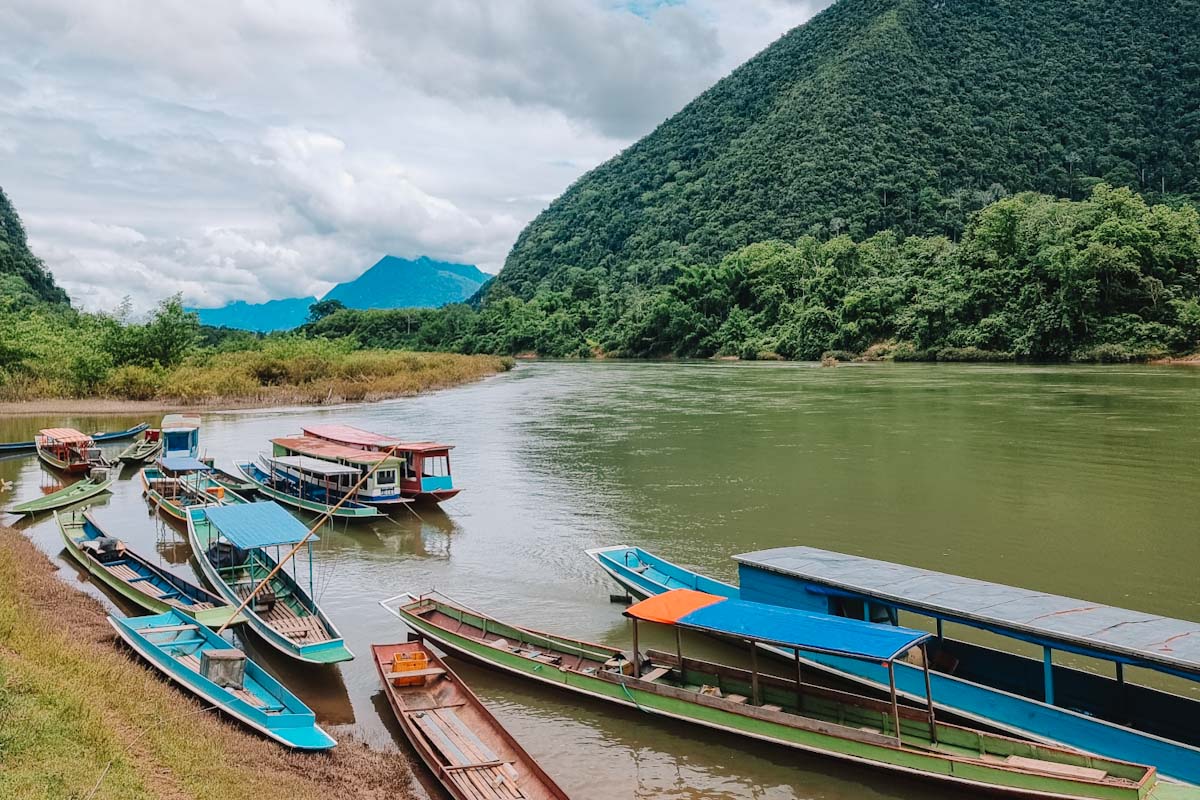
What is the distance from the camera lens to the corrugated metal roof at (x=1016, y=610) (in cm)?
881

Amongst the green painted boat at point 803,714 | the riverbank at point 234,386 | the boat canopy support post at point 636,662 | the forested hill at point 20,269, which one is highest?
the forested hill at point 20,269

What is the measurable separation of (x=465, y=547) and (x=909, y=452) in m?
17.3

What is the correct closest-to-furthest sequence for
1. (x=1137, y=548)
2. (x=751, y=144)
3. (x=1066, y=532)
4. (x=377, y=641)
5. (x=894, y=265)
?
(x=377, y=641) < (x=1137, y=548) < (x=1066, y=532) < (x=894, y=265) < (x=751, y=144)

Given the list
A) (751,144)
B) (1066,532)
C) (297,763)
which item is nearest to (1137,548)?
(1066,532)

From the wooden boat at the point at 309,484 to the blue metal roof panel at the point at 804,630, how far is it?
12713 mm

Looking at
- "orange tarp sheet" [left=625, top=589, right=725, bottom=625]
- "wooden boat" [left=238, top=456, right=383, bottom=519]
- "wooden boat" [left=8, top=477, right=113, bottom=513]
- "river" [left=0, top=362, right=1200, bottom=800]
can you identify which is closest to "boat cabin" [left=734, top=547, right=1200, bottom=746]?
"orange tarp sheet" [left=625, top=589, right=725, bottom=625]

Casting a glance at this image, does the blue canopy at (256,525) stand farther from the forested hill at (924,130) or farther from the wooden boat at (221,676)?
the forested hill at (924,130)

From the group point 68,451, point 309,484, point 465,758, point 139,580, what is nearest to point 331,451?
point 309,484

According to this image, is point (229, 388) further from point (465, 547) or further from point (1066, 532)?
point (1066, 532)

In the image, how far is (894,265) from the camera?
93.4 metres

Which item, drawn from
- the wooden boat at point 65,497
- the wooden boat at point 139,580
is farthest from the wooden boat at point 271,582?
the wooden boat at point 65,497

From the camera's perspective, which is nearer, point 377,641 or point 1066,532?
Result: point 377,641

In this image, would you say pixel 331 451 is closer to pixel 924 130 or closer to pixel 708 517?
pixel 708 517

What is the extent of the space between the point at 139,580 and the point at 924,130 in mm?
130963
